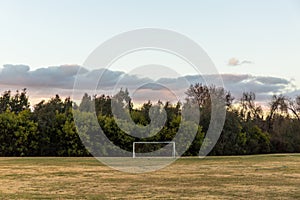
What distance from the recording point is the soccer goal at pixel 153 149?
108 feet

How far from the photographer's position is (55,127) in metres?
34.0

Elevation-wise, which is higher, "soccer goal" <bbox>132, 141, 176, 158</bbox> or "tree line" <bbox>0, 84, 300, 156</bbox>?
"tree line" <bbox>0, 84, 300, 156</bbox>

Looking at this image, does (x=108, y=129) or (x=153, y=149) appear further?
(x=108, y=129)

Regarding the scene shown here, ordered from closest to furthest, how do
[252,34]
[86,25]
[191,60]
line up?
[191,60] < [86,25] < [252,34]

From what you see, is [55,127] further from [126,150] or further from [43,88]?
[43,88]

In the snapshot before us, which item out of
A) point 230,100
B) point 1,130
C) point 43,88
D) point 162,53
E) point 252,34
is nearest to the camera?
point 162,53

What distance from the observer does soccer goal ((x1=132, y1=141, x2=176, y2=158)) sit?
3302 cm

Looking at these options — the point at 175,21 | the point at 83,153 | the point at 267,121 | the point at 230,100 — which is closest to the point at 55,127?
the point at 83,153

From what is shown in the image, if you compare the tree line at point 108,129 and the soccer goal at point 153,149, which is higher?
the tree line at point 108,129

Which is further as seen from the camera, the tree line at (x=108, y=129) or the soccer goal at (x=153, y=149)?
the tree line at (x=108, y=129)

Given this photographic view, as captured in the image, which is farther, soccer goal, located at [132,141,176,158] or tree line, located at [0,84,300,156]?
tree line, located at [0,84,300,156]

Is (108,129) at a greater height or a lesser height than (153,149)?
greater

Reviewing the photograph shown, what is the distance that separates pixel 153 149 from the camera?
1319 inches

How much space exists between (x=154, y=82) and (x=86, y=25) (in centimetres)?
553
